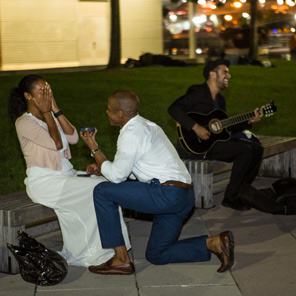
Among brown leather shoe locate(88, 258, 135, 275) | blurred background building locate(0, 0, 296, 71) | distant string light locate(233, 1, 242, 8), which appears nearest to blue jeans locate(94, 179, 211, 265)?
brown leather shoe locate(88, 258, 135, 275)

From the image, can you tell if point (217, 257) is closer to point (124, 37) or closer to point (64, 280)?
point (64, 280)

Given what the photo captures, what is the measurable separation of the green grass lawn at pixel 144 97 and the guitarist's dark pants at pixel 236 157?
104 inches

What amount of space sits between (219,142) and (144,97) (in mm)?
8716

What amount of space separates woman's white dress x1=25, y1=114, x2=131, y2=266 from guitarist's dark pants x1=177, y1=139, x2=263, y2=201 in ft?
7.02

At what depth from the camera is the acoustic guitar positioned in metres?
7.57

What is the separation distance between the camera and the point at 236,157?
24.8 feet

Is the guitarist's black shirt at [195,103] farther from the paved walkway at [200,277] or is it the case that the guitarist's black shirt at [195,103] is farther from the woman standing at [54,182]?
the woman standing at [54,182]

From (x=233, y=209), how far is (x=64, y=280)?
9.06ft

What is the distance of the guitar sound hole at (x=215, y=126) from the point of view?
761cm

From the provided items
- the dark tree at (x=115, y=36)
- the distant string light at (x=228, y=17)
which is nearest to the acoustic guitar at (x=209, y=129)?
the dark tree at (x=115, y=36)

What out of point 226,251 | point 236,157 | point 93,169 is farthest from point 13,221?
point 236,157

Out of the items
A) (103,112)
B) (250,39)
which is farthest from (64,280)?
(250,39)

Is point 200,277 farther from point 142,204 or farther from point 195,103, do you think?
point 195,103

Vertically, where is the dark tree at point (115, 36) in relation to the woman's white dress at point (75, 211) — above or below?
above
